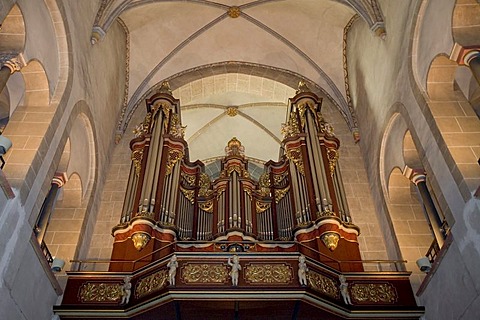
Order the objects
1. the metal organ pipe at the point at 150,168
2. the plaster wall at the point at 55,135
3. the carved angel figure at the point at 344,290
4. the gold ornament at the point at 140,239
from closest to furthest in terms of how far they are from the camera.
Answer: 1. the plaster wall at the point at 55,135
2. the carved angel figure at the point at 344,290
3. the gold ornament at the point at 140,239
4. the metal organ pipe at the point at 150,168

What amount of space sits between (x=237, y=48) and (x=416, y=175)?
7.28 meters

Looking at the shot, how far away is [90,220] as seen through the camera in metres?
11.7

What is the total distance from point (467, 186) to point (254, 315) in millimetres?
4018

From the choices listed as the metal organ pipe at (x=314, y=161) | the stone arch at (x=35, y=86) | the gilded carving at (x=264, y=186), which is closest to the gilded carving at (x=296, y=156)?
the metal organ pipe at (x=314, y=161)

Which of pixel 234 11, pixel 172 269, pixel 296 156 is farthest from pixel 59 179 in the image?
pixel 234 11

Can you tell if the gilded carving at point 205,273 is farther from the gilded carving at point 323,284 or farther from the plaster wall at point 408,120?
A: the plaster wall at point 408,120

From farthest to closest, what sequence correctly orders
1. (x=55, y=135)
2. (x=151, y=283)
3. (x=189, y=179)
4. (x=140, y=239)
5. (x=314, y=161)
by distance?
(x=189, y=179) → (x=314, y=161) → (x=140, y=239) → (x=55, y=135) → (x=151, y=283)

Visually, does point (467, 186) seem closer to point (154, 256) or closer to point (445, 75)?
point (445, 75)

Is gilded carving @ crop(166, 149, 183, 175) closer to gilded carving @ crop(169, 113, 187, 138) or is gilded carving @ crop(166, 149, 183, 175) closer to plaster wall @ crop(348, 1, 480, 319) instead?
gilded carving @ crop(169, 113, 187, 138)

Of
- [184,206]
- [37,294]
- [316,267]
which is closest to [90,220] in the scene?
[184,206]

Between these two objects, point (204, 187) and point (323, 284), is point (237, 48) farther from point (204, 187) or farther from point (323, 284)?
point (323, 284)

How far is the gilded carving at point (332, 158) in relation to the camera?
39.4 ft

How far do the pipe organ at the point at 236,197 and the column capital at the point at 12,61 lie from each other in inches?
140

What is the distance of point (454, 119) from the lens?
30.3 ft
